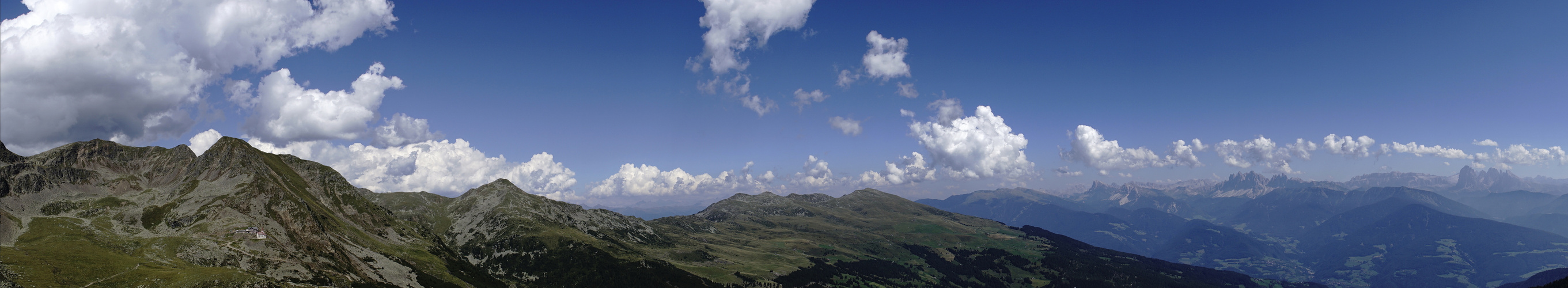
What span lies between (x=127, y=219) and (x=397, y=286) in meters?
99.9

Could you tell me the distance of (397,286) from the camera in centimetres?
19838

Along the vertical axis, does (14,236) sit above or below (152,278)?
above

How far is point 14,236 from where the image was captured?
165 metres

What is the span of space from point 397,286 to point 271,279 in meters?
45.5

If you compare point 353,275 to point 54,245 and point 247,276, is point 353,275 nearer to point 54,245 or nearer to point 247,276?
point 247,276

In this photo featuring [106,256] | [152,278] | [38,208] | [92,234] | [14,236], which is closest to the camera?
[152,278]

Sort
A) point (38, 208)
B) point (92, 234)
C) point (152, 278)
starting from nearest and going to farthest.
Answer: point (152, 278), point (92, 234), point (38, 208)

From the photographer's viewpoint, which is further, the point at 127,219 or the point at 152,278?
the point at 127,219

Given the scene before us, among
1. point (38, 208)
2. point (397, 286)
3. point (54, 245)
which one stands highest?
point (38, 208)

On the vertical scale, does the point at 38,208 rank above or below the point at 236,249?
above

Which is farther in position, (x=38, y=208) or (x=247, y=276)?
(x=38, y=208)

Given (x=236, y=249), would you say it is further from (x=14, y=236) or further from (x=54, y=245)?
(x=14, y=236)

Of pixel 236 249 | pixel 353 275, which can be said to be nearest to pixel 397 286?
pixel 353 275

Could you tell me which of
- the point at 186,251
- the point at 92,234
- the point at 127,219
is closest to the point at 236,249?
the point at 186,251
